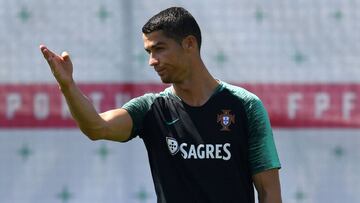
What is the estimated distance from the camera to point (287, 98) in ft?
15.5

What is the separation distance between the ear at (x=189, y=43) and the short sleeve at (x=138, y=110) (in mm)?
220

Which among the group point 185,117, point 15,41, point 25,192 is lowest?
point 25,192

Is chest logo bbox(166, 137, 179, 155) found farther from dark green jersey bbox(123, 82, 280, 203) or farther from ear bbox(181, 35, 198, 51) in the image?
ear bbox(181, 35, 198, 51)

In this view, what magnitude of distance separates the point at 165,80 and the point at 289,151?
169 cm

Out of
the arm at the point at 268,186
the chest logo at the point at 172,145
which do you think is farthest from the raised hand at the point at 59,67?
the arm at the point at 268,186

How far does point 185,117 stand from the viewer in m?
3.23

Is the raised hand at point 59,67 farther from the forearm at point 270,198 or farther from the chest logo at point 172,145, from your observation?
the forearm at point 270,198

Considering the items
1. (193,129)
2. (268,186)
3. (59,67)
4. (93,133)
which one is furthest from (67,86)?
(268,186)

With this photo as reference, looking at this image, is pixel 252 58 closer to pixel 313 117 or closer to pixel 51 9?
pixel 313 117

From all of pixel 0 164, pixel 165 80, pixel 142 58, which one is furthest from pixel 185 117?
pixel 0 164

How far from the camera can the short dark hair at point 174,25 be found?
3178mm

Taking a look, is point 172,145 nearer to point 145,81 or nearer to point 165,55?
point 165,55

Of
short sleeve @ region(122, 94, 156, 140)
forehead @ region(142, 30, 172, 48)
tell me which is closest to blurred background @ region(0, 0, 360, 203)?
short sleeve @ region(122, 94, 156, 140)

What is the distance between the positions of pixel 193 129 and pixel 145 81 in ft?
4.98
